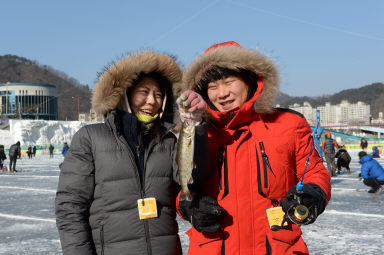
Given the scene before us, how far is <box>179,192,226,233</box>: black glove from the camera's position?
1.98 m

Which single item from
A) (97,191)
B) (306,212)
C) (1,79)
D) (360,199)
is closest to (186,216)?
(97,191)

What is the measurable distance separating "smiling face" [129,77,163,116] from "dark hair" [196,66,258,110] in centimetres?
27

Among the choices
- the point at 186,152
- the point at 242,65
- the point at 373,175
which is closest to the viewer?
the point at 186,152

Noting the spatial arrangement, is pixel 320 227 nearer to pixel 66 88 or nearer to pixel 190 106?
pixel 190 106

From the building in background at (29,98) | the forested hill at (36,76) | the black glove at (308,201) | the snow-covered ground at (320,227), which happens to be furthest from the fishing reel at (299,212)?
the forested hill at (36,76)

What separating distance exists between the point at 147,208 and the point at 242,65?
0.94 meters

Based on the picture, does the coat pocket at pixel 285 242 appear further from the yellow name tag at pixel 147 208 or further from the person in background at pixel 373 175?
the person in background at pixel 373 175

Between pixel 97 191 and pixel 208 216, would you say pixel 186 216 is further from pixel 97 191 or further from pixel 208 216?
pixel 97 191

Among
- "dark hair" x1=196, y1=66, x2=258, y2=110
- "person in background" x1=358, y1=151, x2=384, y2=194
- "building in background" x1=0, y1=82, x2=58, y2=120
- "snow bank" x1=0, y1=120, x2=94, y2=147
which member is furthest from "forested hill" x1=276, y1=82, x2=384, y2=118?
"dark hair" x1=196, y1=66, x2=258, y2=110

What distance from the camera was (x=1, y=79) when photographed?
126m

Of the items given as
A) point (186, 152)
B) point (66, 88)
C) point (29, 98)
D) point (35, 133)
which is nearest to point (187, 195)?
point (186, 152)

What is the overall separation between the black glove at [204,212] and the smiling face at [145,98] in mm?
593

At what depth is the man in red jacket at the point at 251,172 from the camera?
198 cm

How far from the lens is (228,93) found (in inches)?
86.5
